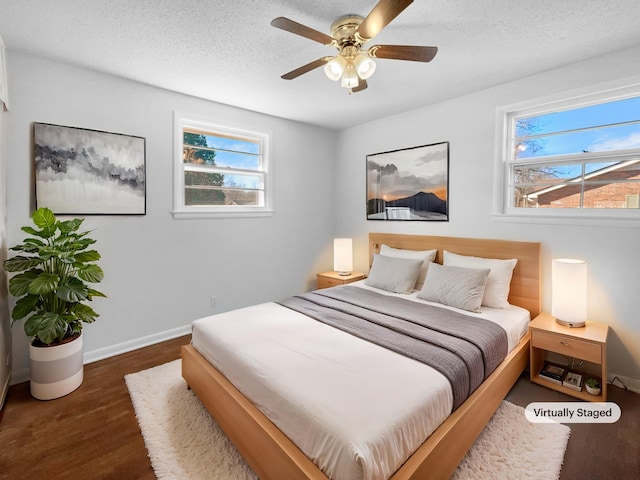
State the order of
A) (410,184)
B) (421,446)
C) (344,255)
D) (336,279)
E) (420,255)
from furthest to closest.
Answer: (344,255)
(336,279)
(410,184)
(420,255)
(421,446)

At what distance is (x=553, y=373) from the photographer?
8.14 ft

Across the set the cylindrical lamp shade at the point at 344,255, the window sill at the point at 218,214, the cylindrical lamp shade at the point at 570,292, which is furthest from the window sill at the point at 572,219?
the window sill at the point at 218,214

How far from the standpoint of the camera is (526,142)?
300 centimetres

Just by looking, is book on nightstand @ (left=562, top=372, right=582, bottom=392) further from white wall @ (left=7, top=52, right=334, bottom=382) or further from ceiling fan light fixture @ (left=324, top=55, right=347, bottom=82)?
white wall @ (left=7, top=52, right=334, bottom=382)

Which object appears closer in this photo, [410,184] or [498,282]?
[498,282]

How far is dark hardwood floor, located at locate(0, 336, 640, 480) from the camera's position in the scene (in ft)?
5.41

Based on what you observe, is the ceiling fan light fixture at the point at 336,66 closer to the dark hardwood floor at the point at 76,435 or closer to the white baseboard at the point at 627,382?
the dark hardwood floor at the point at 76,435

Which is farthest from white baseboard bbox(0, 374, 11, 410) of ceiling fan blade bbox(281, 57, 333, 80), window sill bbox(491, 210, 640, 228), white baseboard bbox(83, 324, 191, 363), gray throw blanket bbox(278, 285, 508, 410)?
window sill bbox(491, 210, 640, 228)

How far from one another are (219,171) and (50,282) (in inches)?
78.9

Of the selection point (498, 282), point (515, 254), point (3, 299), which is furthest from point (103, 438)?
point (515, 254)

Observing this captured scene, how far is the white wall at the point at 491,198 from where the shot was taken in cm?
242

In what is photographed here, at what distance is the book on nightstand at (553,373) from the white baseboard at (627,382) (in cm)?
35

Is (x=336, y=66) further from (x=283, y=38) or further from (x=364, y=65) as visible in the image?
(x=283, y=38)

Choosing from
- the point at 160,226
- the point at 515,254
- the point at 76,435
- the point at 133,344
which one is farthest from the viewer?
the point at 160,226
